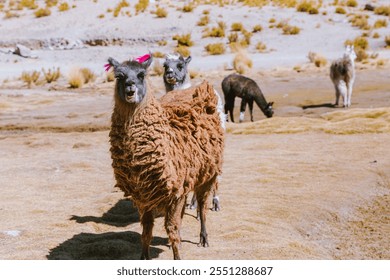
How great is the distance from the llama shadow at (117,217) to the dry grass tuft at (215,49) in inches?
833

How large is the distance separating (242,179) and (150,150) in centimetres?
398

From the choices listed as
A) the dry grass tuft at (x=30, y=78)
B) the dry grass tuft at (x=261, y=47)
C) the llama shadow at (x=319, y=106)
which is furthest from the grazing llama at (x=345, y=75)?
the dry grass tuft at (x=261, y=47)

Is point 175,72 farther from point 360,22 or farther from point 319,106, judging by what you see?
point 360,22

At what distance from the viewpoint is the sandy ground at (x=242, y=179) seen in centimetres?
589

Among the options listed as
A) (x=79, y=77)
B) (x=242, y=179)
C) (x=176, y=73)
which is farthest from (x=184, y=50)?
(x=176, y=73)

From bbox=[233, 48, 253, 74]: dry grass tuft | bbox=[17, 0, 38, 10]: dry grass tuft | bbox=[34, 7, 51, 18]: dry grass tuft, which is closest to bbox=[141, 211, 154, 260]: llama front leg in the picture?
bbox=[233, 48, 253, 74]: dry grass tuft

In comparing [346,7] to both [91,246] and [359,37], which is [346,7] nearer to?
[359,37]

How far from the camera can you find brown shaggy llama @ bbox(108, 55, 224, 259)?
4723 mm

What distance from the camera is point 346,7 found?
37875 mm

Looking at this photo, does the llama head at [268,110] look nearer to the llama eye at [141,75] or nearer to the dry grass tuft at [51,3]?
the llama eye at [141,75]

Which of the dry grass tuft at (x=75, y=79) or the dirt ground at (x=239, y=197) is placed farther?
the dry grass tuft at (x=75, y=79)

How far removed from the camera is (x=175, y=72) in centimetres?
735

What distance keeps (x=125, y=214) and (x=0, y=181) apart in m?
2.58
